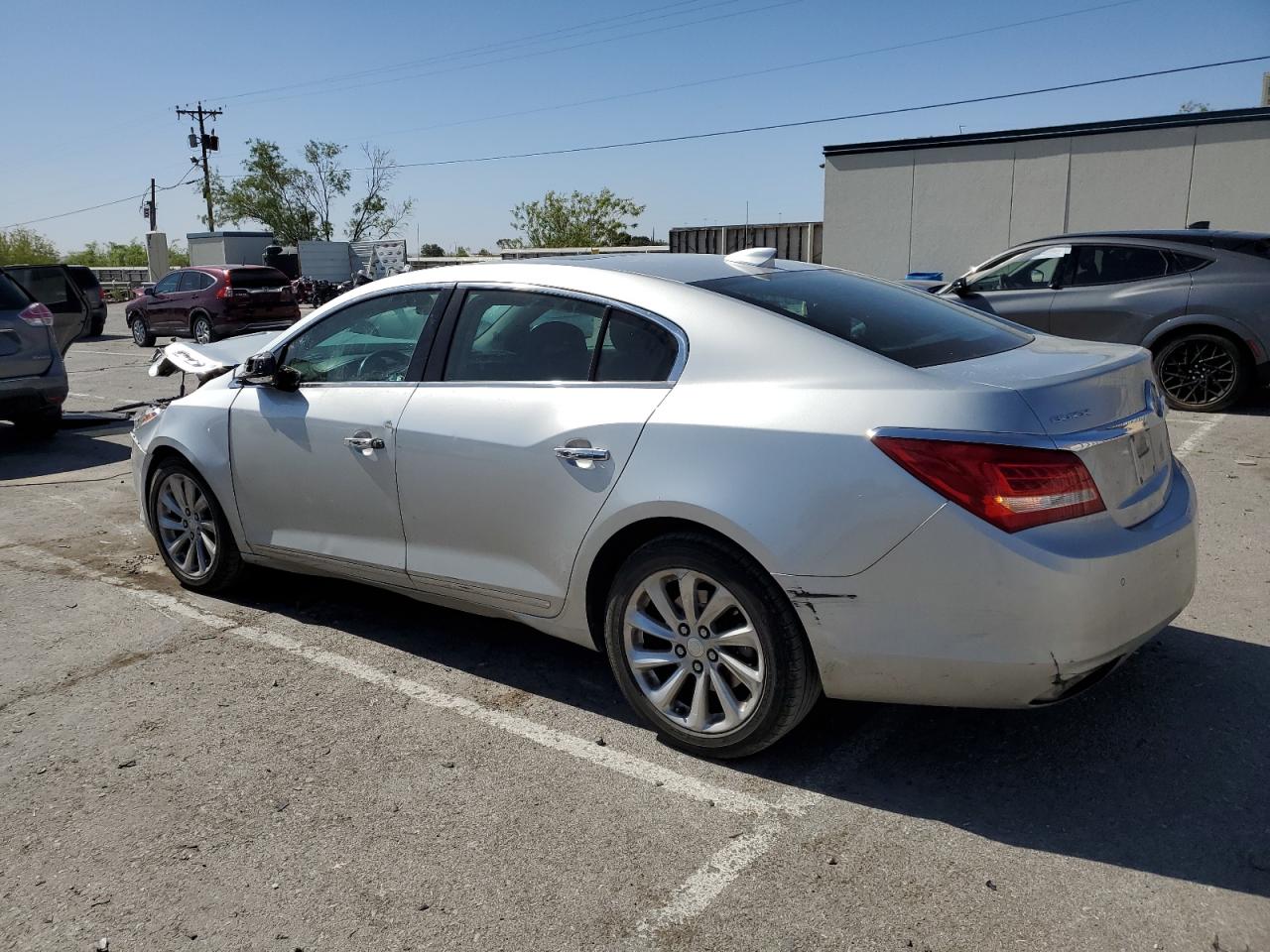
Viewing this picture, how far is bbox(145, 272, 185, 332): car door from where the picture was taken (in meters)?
22.2

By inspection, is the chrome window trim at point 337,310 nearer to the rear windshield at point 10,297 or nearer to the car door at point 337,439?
the car door at point 337,439

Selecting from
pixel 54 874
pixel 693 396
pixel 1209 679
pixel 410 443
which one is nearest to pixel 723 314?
pixel 693 396

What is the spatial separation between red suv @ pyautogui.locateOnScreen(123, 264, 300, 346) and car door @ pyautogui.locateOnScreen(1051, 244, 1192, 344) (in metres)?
16.6

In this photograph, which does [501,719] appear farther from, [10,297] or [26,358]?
[10,297]

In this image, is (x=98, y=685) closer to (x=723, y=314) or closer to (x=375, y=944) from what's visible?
(x=375, y=944)

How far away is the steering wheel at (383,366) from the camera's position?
4.24 metres

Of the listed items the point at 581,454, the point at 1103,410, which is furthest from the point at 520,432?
the point at 1103,410

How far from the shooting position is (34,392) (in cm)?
957

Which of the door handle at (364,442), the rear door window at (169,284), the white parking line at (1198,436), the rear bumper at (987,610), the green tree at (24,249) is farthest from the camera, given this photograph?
the green tree at (24,249)

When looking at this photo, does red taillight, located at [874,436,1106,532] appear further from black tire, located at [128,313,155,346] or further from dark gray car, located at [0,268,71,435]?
black tire, located at [128,313,155,346]

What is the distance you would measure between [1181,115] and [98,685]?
64.1ft

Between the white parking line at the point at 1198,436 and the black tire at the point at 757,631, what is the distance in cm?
571

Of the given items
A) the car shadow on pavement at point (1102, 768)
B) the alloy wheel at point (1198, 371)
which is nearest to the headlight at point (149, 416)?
the car shadow on pavement at point (1102, 768)

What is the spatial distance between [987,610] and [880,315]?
4.06 feet
